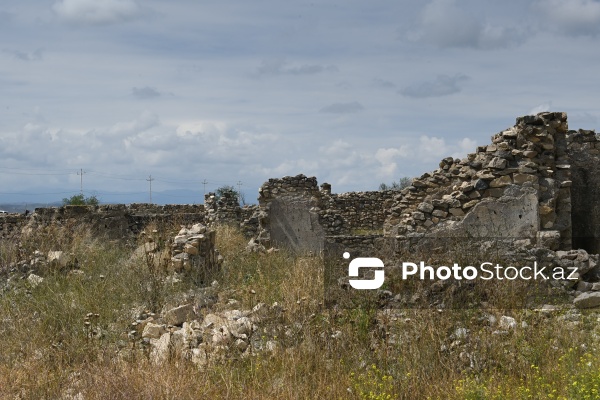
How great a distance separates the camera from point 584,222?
11875mm

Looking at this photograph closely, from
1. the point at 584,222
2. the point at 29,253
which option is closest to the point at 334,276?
the point at 584,222

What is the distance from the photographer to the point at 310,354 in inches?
278

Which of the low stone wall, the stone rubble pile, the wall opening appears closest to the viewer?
the stone rubble pile

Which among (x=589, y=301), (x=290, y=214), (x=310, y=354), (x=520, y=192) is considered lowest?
(x=310, y=354)

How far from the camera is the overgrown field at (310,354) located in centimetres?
627

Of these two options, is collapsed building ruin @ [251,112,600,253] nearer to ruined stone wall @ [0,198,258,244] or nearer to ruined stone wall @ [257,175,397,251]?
ruined stone wall @ [257,175,397,251]

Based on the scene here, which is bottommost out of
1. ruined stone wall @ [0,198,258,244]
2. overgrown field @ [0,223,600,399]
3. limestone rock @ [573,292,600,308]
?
overgrown field @ [0,223,600,399]

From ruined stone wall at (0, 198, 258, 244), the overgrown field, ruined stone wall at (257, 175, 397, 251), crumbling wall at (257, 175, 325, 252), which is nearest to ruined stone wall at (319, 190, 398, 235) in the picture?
ruined stone wall at (0, 198, 258, 244)

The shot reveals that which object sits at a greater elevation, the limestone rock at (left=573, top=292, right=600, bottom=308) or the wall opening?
the wall opening

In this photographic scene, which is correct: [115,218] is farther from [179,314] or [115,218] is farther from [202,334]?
[202,334]

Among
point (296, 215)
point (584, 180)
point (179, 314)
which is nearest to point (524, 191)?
point (584, 180)

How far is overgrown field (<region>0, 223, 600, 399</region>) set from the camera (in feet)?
20.6

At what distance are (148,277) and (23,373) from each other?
3073mm

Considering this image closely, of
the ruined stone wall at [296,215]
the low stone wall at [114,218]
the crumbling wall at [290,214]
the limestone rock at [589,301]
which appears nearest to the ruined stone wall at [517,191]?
the limestone rock at [589,301]
